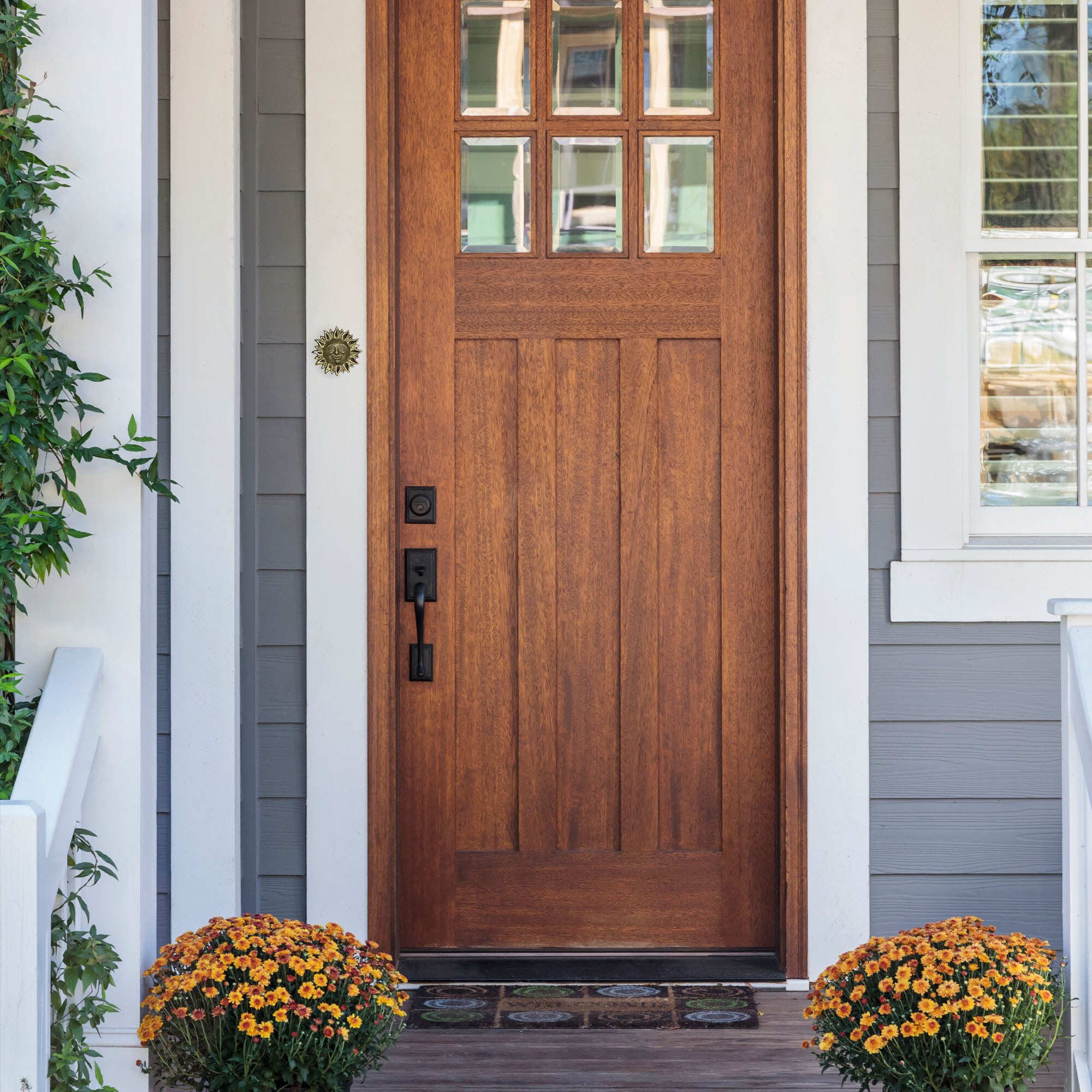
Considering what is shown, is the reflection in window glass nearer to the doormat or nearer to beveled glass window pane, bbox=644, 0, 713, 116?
beveled glass window pane, bbox=644, 0, 713, 116

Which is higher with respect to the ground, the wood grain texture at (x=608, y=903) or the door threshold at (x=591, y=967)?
the wood grain texture at (x=608, y=903)

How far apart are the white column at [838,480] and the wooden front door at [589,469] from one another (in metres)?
0.13

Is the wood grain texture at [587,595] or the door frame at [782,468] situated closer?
the door frame at [782,468]

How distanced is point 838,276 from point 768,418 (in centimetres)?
34

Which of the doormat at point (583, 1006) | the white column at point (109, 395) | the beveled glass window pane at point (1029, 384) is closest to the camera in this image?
the white column at point (109, 395)

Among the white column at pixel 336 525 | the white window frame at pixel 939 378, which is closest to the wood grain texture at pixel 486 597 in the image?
the white column at pixel 336 525

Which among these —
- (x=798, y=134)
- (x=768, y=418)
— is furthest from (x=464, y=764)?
(x=798, y=134)

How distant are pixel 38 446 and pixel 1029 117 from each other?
7.15 feet

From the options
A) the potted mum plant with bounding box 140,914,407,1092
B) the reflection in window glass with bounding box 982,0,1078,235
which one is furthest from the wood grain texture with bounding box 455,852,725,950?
the reflection in window glass with bounding box 982,0,1078,235

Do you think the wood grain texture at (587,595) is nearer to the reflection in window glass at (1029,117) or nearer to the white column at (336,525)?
the white column at (336,525)

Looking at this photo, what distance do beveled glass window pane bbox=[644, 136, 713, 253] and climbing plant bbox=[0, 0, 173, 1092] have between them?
135cm

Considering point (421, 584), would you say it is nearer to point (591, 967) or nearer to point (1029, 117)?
point (591, 967)

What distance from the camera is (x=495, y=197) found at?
281 centimetres

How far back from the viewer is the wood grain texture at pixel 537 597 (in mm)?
2789
